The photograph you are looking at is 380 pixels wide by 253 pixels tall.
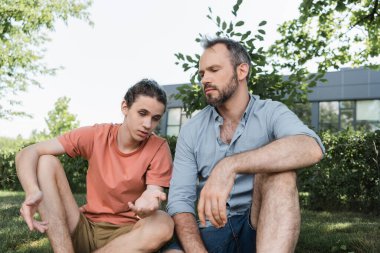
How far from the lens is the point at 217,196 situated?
233 cm

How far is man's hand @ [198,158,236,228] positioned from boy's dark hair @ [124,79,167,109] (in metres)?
1.10

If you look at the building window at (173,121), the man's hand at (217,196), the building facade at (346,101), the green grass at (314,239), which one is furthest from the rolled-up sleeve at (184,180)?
the building window at (173,121)

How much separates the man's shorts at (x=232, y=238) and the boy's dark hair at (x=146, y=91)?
1.12 metres

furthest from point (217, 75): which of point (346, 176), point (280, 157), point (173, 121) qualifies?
point (173, 121)

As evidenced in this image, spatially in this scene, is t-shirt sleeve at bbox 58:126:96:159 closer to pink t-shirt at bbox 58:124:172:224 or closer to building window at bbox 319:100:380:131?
pink t-shirt at bbox 58:124:172:224

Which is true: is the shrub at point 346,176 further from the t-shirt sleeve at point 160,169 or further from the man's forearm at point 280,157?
the man's forearm at point 280,157

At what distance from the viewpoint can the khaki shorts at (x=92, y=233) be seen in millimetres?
3162

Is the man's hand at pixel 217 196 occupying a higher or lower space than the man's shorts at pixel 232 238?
higher

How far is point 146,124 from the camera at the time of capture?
3201mm

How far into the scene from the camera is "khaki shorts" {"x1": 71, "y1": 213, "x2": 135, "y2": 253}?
10.4ft

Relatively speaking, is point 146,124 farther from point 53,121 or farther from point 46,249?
point 53,121

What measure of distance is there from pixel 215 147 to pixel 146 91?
76 centimetres

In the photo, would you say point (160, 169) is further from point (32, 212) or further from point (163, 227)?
point (32, 212)

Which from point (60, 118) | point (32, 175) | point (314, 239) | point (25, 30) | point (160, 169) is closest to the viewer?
point (32, 175)
